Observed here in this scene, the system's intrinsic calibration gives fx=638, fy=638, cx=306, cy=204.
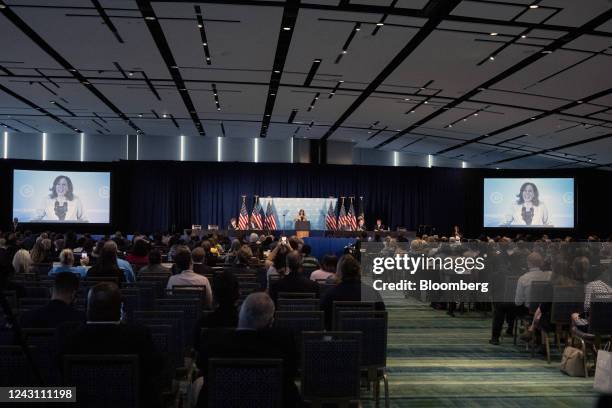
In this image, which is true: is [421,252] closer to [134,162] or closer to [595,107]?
[595,107]

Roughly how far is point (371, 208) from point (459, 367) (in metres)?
19.9

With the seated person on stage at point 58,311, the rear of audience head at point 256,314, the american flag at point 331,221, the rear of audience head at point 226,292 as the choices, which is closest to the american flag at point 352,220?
the american flag at point 331,221

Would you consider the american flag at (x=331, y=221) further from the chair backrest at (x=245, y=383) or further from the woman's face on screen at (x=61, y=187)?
the chair backrest at (x=245, y=383)

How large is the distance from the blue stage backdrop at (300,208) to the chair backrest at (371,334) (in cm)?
1980

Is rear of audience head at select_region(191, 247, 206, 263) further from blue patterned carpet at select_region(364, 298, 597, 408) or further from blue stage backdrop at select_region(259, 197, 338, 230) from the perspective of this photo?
blue stage backdrop at select_region(259, 197, 338, 230)

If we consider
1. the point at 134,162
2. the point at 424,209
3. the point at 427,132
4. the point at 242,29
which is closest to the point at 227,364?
the point at 242,29

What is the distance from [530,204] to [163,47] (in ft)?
55.9

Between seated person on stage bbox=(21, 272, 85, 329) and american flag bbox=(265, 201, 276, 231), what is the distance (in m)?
18.7

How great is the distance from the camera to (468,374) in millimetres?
6773

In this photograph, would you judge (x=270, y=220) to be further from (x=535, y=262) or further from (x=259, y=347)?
(x=259, y=347)

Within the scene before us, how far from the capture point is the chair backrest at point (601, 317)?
21.7 ft

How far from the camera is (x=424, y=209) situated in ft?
89.4

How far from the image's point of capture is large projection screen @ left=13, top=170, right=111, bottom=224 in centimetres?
2217

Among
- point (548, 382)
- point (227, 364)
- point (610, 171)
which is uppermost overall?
point (610, 171)
